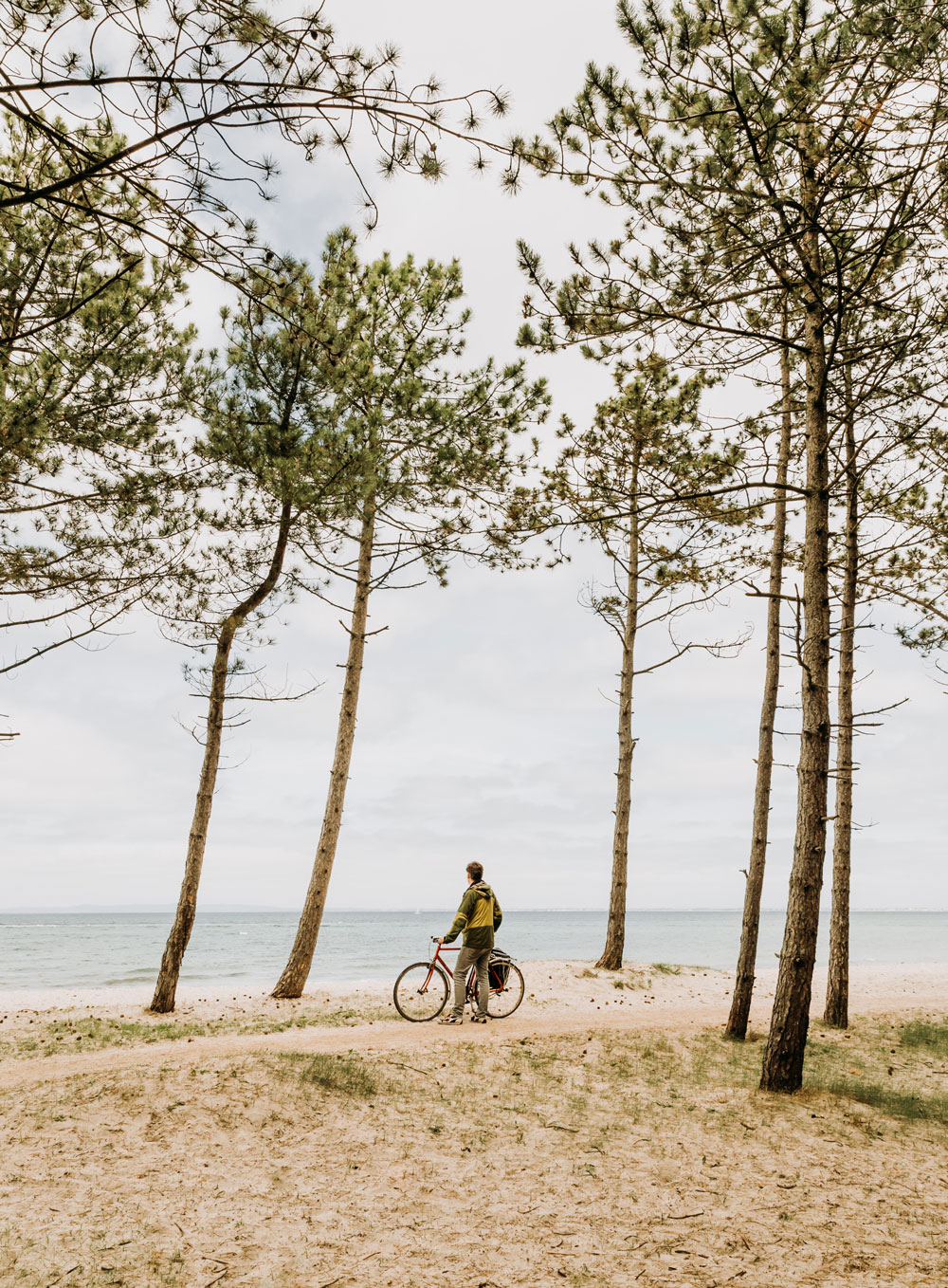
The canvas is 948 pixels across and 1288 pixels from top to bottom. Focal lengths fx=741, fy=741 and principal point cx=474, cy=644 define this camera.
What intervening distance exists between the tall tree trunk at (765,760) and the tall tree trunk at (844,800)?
938mm

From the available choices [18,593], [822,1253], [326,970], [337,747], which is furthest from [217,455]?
[326,970]

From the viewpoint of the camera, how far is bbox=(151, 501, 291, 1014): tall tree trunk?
34.6 ft

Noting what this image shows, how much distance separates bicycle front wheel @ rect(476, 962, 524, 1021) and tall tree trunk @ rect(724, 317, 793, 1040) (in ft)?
9.05

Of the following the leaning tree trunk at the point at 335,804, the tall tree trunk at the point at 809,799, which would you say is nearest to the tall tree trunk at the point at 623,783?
the leaning tree trunk at the point at 335,804

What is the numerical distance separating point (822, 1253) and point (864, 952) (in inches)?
1685

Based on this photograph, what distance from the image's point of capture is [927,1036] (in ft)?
30.0

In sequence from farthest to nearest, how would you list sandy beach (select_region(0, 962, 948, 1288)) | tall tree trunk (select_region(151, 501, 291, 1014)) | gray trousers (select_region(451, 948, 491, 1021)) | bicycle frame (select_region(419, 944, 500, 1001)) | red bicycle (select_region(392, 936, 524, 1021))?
tall tree trunk (select_region(151, 501, 291, 1014)) < red bicycle (select_region(392, 936, 524, 1021)) < bicycle frame (select_region(419, 944, 500, 1001)) < gray trousers (select_region(451, 948, 491, 1021)) < sandy beach (select_region(0, 962, 948, 1288))

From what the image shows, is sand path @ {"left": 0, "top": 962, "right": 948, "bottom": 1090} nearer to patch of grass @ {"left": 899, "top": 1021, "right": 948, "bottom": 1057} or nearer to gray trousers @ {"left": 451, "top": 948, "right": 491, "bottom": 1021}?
gray trousers @ {"left": 451, "top": 948, "right": 491, "bottom": 1021}

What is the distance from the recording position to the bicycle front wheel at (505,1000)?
9820 mm

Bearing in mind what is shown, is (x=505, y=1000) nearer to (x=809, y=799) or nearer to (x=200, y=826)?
(x=200, y=826)

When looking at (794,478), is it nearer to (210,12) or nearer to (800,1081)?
(800,1081)

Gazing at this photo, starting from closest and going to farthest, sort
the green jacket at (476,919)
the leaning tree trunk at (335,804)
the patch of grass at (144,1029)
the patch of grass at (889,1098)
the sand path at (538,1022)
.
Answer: the patch of grass at (889,1098), the sand path at (538,1022), the patch of grass at (144,1029), the green jacket at (476,919), the leaning tree trunk at (335,804)

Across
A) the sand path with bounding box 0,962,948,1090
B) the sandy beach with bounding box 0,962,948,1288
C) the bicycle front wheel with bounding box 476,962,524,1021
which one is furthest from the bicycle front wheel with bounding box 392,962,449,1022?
the sandy beach with bounding box 0,962,948,1288

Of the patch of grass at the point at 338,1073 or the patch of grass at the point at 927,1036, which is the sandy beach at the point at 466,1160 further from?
the patch of grass at the point at 927,1036
